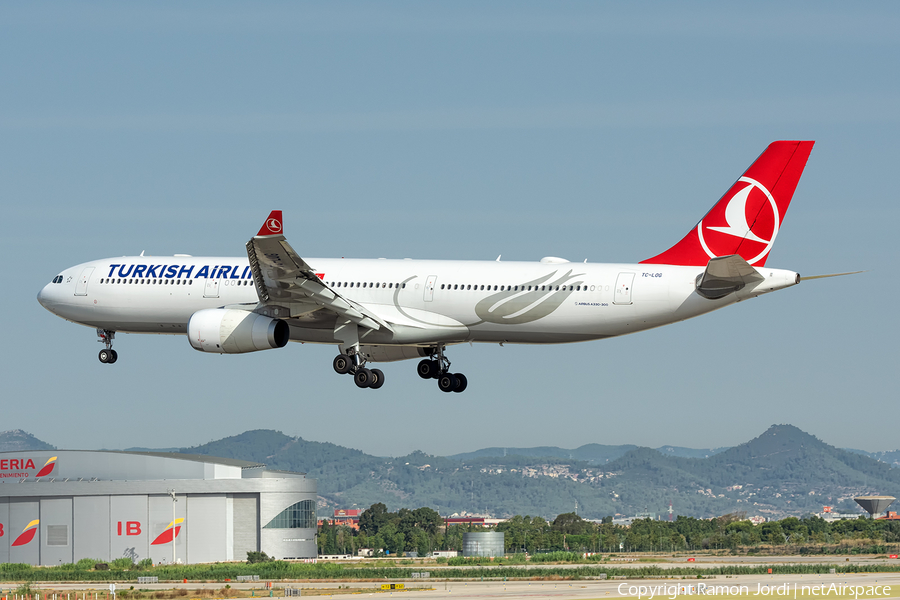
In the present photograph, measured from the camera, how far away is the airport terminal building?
10056cm

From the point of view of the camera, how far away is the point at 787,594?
48.9 metres

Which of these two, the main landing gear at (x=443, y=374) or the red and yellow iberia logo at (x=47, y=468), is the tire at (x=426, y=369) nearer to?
the main landing gear at (x=443, y=374)

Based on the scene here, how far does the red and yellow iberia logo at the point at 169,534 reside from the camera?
100 metres

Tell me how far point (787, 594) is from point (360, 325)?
20.9m

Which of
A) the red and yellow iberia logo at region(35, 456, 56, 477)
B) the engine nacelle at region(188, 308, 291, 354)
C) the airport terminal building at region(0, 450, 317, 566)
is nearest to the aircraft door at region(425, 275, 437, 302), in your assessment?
the engine nacelle at region(188, 308, 291, 354)

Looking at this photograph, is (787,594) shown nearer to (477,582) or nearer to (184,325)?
(477,582)

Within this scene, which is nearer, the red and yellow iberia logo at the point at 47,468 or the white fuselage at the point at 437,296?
the white fuselage at the point at 437,296

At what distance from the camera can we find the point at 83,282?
197 ft

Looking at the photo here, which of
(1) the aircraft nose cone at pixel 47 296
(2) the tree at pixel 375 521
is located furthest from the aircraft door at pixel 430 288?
(2) the tree at pixel 375 521

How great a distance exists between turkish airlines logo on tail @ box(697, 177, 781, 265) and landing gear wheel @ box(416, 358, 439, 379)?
46.1ft

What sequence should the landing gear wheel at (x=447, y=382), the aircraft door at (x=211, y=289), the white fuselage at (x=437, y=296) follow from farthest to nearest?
1. the landing gear wheel at (x=447, y=382)
2. the aircraft door at (x=211, y=289)
3. the white fuselage at (x=437, y=296)

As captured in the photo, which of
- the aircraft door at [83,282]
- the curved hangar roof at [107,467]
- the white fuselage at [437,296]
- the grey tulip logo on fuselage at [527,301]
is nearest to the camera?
the white fuselage at [437,296]

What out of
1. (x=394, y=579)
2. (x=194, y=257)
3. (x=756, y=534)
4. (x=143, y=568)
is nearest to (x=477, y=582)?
(x=394, y=579)

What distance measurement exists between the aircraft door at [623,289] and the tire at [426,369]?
11.1 metres
